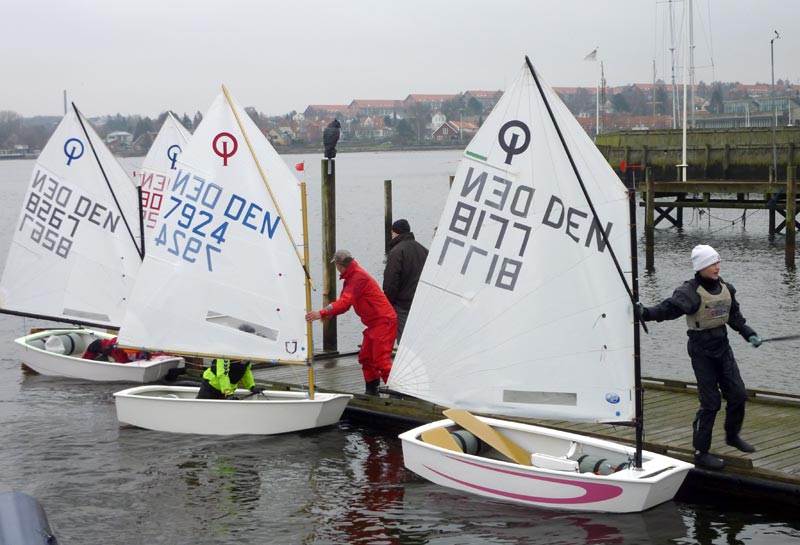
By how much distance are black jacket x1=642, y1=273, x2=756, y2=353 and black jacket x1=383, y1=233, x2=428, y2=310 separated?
4.77m

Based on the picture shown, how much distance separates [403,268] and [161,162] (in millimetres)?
7686

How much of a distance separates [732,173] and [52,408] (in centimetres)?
4111

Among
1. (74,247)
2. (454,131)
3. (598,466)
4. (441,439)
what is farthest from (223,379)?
(454,131)

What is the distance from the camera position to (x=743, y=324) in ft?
34.8

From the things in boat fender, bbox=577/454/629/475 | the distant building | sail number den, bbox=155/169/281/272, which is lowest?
boat fender, bbox=577/454/629/475

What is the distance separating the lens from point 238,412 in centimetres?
1418

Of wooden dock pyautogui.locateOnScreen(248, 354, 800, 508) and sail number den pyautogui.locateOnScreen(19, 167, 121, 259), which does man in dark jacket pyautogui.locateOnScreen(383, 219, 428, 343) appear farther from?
sail number den pyautogui.locateOnScreen(19, 167, 121, 259)

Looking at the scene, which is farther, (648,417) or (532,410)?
(648,417)

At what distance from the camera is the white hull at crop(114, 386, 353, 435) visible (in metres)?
14.1

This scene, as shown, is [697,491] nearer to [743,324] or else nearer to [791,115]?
[743,324]

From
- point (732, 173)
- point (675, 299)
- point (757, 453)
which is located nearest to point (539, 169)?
point (675, 299)

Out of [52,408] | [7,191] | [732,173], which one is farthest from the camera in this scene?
[7,191]

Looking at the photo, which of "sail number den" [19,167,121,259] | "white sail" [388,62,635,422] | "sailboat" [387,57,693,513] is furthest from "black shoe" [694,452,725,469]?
"sail number den" [19,167,121,259]

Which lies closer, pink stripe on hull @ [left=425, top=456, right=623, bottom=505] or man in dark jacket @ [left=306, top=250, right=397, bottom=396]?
pink stripe on hull @ [left=425, top=456, right=623, bottom=505]
